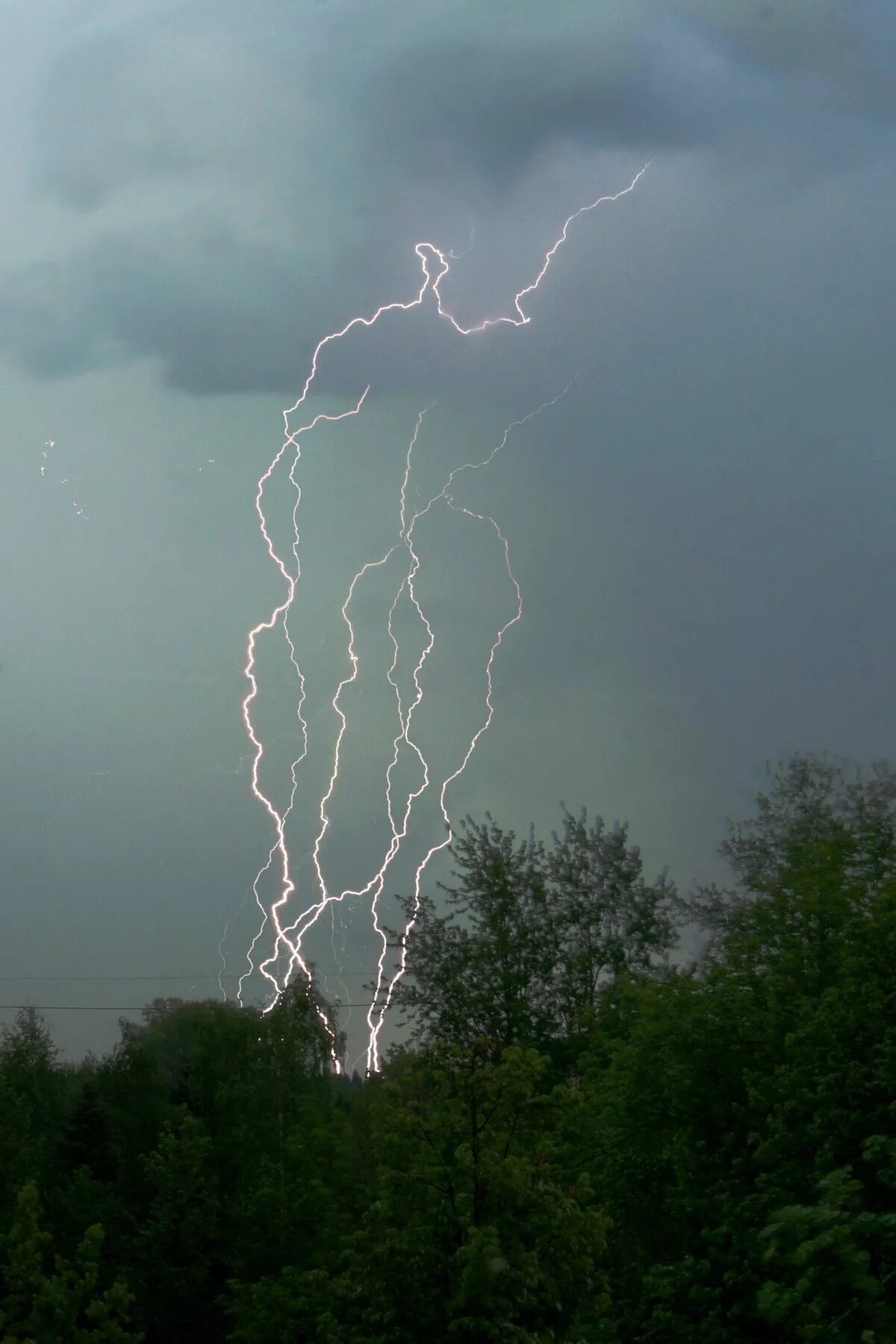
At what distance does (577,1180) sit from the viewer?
1898 centimetres

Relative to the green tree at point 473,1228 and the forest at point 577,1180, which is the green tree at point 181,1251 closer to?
the forest at point 577,1180

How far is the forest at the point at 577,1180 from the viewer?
1375 cm

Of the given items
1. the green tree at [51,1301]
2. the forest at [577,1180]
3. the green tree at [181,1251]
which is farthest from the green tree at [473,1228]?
the green tree at [181,1251]

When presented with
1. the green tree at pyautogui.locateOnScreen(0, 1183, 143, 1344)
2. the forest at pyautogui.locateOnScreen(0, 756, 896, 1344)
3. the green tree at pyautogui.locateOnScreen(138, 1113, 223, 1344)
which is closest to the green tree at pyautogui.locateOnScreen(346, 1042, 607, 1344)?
the forest at pyautogui.locateOnScreen(0, 756, 896, 1344)

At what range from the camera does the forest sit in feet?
45.1

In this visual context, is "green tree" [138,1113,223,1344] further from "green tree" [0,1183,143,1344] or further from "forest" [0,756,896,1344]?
"green tree" [0,1183,143,1344]

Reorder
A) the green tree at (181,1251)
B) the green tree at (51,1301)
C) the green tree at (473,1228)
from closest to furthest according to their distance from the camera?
the green tree at (473,1228), the green tree at (51,1301), the green tree at (181,1251)

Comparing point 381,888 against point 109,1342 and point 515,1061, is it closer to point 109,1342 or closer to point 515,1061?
point 109,1342

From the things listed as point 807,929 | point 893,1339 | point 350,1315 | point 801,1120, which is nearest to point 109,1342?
point 350,1315

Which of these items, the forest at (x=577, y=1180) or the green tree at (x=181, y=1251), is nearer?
the forest at (x=577, y=1180)

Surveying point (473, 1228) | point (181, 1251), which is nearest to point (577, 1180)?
point (473, 1228)

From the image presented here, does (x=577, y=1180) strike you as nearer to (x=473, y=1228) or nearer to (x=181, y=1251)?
(x=473, y=1228)

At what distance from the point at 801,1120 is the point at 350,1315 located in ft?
19.5

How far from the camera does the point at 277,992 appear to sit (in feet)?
177
